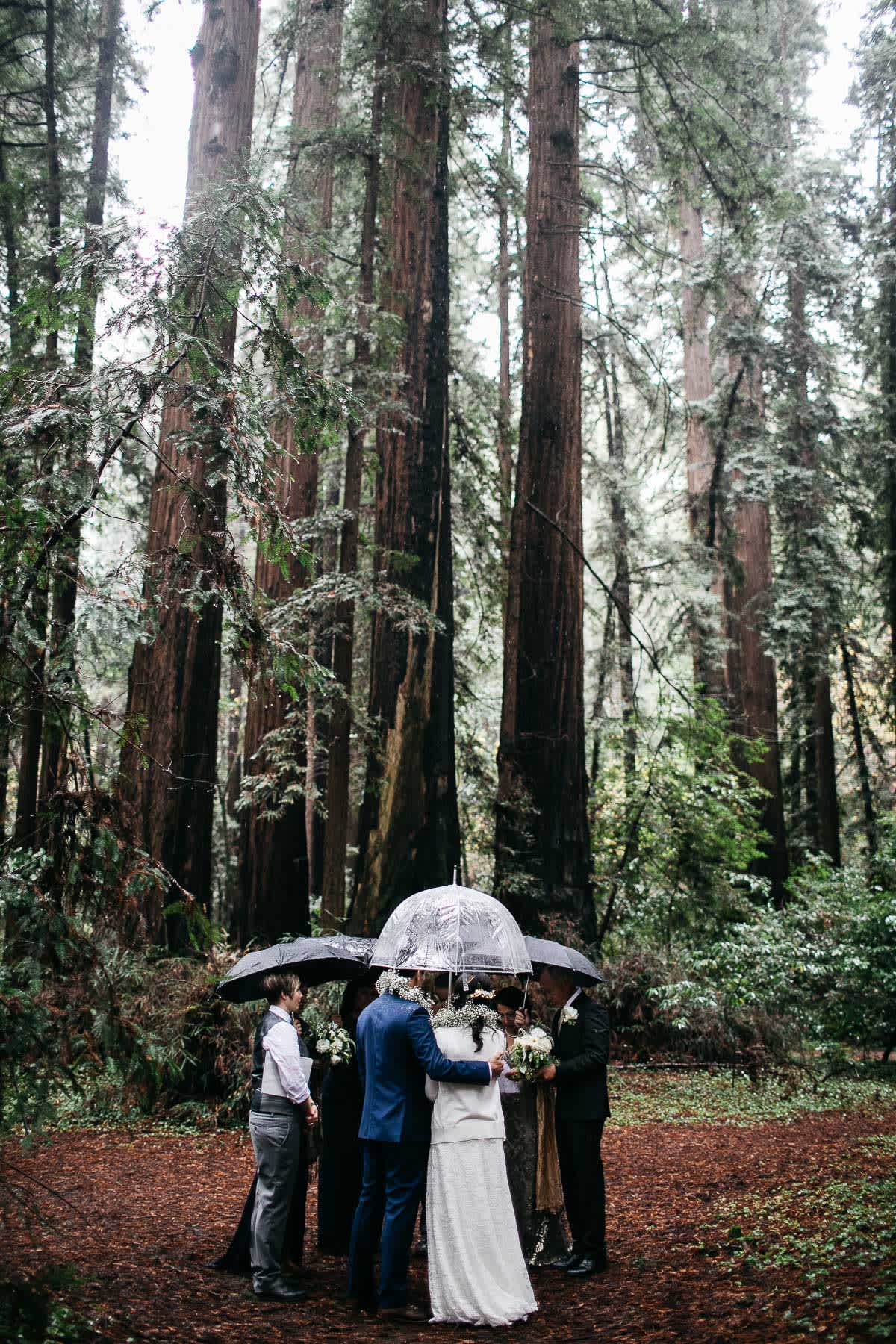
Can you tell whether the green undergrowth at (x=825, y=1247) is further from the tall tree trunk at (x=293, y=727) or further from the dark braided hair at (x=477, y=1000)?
the tall tree trunk at (x=293, y=727)

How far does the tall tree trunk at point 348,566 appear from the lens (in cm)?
1043

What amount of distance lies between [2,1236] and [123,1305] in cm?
Answer: 132

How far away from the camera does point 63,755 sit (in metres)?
4.43

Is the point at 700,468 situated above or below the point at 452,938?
above

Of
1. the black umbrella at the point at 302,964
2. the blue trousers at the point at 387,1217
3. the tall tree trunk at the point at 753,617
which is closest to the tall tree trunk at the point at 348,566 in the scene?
the black umbrella at the point at 302,964

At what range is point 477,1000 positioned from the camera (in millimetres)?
5383

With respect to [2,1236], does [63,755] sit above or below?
above

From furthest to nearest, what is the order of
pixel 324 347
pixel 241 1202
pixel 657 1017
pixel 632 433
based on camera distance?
pixel 632 433
pixel 657 1017
pixel 324 347
pixel 241 1202


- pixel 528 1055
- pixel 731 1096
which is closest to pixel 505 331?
pixel 731 1096

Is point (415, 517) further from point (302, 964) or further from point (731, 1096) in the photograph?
point (731, 1096)

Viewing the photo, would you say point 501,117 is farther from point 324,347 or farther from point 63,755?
point 63,755

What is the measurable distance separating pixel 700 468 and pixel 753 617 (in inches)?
123

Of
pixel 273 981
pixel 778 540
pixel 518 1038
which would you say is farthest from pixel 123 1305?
pixel 778 540

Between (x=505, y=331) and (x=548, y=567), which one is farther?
(x=505, y=331)
